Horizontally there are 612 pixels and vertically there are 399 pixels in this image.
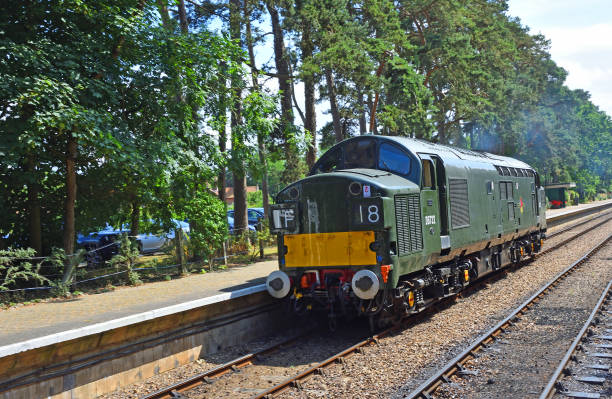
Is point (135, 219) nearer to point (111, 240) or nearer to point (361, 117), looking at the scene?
point (111, 240)

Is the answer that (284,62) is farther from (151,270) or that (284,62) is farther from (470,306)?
(470,306)

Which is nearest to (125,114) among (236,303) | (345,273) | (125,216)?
(125,216)

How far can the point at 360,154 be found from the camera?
35.5ft

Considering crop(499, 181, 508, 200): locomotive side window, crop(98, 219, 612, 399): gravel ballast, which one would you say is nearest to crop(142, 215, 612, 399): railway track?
crop(98, 219, 612, 399): gravel ballast

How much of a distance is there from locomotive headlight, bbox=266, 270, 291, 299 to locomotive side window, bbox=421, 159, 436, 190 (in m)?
3.21

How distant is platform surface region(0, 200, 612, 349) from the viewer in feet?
26.2

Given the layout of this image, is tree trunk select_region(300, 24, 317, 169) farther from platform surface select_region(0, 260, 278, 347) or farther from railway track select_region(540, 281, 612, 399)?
railway track select_region(540, 281, 612, 399)

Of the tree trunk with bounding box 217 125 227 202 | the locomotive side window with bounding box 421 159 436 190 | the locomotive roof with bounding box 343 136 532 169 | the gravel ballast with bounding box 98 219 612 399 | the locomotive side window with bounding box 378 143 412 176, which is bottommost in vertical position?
the gravel ballast with bounding box 98 219 612 399

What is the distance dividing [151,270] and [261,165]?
15.0 ft

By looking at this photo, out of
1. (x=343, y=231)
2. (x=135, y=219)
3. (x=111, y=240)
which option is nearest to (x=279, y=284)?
(x=343, y=231)

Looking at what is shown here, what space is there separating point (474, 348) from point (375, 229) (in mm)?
2454

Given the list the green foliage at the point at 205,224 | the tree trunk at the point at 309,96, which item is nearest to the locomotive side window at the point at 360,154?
the green foliage at the point at 205,224

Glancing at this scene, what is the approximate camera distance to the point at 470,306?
12.0m

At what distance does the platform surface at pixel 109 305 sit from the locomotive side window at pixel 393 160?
3682mm
